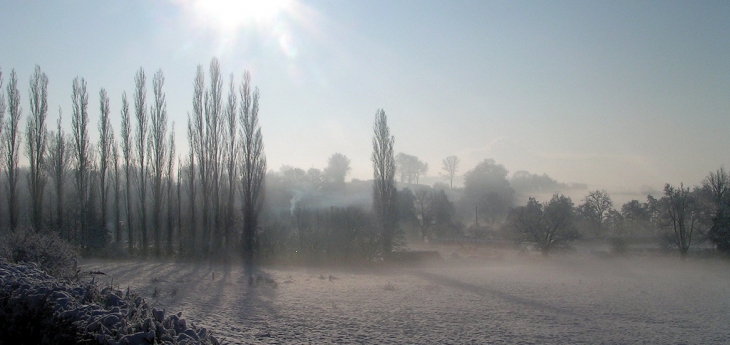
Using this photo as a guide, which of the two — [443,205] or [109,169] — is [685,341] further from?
[443,205]

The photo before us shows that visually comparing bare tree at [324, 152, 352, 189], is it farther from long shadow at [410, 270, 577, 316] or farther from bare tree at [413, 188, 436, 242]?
long shadow at [410, 270, 577, 316]

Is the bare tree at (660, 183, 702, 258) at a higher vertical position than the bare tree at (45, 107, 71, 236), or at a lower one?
lower

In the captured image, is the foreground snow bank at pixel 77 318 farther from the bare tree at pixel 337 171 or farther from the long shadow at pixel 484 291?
the bare tree at pixel 337 171

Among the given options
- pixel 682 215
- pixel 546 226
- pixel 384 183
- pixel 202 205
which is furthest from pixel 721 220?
pixel 202 205

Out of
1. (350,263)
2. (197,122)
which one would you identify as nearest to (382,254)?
(350,263)

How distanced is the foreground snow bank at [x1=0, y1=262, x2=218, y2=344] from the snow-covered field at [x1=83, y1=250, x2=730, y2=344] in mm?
2890

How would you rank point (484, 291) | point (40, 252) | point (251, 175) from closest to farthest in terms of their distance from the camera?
point (40, 252) < point (484, 291) < point (251, 175)

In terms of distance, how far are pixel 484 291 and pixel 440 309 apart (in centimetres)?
536

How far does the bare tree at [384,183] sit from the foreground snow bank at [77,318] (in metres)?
27.2

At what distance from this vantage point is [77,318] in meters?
5.46

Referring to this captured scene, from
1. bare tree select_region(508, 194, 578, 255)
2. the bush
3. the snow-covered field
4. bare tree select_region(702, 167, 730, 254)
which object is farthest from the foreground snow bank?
bare tree select_region(702, 167, 730, 254)

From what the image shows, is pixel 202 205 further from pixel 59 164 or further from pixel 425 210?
pixel 425 210

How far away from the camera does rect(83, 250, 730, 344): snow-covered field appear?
9.97 m

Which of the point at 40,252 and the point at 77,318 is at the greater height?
the point at 40,252
